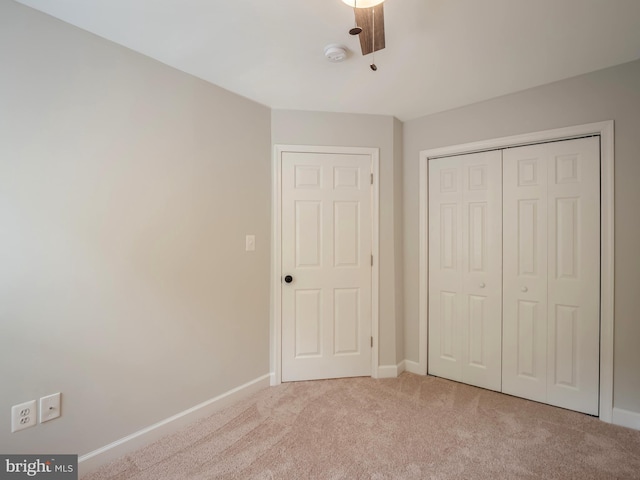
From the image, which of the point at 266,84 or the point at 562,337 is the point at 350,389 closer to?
the point at 562,337

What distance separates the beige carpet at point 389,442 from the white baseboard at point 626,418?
7 centimetres

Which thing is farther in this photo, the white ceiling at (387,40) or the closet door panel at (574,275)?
the closet door panel at (574,275)

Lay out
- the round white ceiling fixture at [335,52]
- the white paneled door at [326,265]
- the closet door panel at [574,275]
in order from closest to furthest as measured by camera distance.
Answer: the round white ceiling fixture at [335,52] → the closet door panel at [574,275] → the white paneled door at [326,265]

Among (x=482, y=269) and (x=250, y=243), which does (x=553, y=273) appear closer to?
(x=482, y=269)

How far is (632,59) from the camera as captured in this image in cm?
197

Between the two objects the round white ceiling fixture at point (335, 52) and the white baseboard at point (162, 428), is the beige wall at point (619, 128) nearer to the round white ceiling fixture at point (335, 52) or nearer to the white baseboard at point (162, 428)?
the round white ceiling fixture at point (335, 52)

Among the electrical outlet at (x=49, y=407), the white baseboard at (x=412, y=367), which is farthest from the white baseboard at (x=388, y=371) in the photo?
the electrical outlet at (x=49, y=407)

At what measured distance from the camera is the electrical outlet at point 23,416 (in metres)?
1.43

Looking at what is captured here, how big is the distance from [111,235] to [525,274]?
2953mm

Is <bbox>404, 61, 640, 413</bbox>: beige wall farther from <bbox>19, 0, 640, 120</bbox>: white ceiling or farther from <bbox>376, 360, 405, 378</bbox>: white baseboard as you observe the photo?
<bbox>376, 360, 405, 378</bbox>: white baseboard

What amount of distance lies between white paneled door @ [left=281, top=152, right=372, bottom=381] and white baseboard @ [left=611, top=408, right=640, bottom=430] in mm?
1729

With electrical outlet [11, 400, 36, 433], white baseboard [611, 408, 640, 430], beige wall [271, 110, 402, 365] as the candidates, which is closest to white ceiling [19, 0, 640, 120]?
beige wall [271, 110, 402, 365]

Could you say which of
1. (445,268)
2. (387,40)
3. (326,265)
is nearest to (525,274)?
(445,268)

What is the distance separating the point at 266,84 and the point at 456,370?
2905 mm
